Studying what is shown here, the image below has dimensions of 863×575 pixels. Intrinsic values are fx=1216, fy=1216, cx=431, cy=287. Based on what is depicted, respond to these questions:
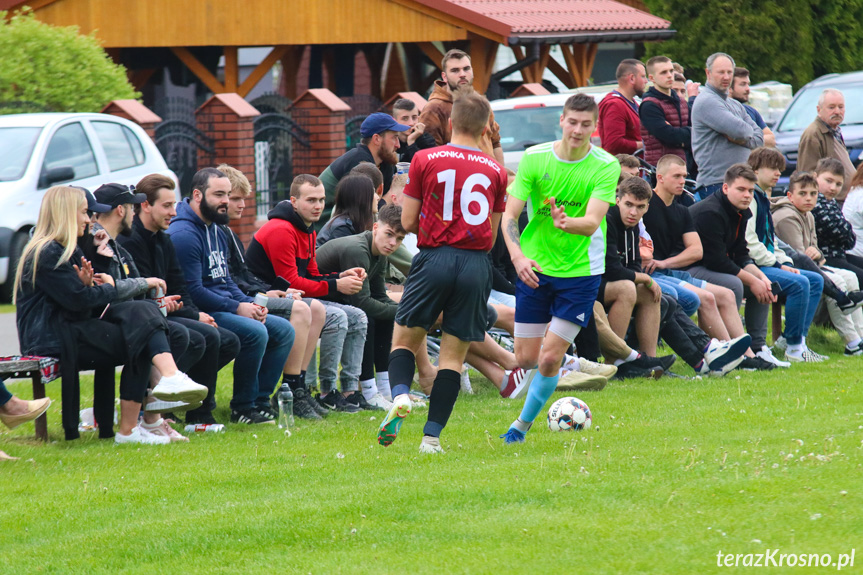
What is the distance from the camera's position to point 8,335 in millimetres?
12109

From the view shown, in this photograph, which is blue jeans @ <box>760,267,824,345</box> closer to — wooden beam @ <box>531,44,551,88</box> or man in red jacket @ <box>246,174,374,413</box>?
man in red jacket @ <box>246,174,374,413</box>

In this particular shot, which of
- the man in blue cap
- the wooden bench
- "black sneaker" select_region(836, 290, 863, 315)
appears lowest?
"black sneaker" select_region(836, 290, 863, 315)

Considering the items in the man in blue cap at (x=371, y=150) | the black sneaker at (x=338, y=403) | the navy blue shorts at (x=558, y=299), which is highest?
the man in blue cap at (x=371, y=150)

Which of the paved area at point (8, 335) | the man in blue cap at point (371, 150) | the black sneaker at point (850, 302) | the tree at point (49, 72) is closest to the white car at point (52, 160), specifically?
the paved area at point (8, 335)

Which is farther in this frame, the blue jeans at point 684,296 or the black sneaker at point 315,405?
the blue jeans at point 684,296

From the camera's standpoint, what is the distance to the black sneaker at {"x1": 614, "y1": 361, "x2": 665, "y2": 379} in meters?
10.1

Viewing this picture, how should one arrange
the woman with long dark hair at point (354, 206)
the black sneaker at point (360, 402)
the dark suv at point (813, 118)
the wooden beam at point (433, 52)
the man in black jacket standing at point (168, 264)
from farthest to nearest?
1. the wooden beam at point (433, 52)
2. the dark suv at point (813, 118)
3. the woman with long dark hair at point (354, 206)
4. the black sneaker at point (360, 402)
5. the man in black jacket standing at point (168, 264)

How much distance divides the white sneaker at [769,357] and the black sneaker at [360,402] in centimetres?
361

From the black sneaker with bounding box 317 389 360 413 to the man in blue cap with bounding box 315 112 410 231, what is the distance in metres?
2.45

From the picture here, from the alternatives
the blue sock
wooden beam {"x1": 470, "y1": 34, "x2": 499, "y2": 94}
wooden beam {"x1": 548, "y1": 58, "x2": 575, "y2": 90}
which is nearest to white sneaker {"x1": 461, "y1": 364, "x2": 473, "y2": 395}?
the blue sock

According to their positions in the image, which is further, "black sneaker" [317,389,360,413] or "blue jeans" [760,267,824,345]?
"blue jeans" [760,267,824,345]

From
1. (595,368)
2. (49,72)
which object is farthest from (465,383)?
(49,72)

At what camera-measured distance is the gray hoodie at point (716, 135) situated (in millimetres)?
12133

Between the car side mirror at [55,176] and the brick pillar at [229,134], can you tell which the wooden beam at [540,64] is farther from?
the car side mirror at [55,176]
